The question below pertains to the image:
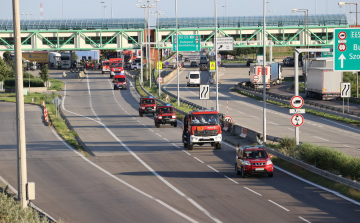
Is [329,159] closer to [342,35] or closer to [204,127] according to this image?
[342,35]

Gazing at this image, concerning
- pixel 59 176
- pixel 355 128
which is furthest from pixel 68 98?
pixel 59 176

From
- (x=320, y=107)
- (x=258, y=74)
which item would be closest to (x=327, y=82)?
(x=320, y=107)

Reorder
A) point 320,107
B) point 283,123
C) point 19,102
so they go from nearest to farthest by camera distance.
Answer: point 19,102 < point 283,123 < point 320,107

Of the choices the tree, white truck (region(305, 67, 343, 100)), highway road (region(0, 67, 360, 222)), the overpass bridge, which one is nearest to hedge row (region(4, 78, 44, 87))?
the tree

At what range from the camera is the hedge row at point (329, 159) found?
22448mm

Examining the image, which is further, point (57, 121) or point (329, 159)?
point (57, 121)

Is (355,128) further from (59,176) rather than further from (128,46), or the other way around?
(128,46)

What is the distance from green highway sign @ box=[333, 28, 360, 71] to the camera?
93.0 feet

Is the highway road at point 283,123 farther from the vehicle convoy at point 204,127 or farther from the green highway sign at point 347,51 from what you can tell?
the vehicle convoy at point 204,127

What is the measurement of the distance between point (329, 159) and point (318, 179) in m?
1.52

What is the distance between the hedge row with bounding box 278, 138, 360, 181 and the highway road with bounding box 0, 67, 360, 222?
5.06ft

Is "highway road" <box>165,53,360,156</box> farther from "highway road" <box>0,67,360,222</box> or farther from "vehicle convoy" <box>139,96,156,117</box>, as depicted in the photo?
"vehicle convoy" <box>139,96,156,117</box>

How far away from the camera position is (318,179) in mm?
23281

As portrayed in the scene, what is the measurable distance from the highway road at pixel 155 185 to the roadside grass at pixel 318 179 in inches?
21.6
